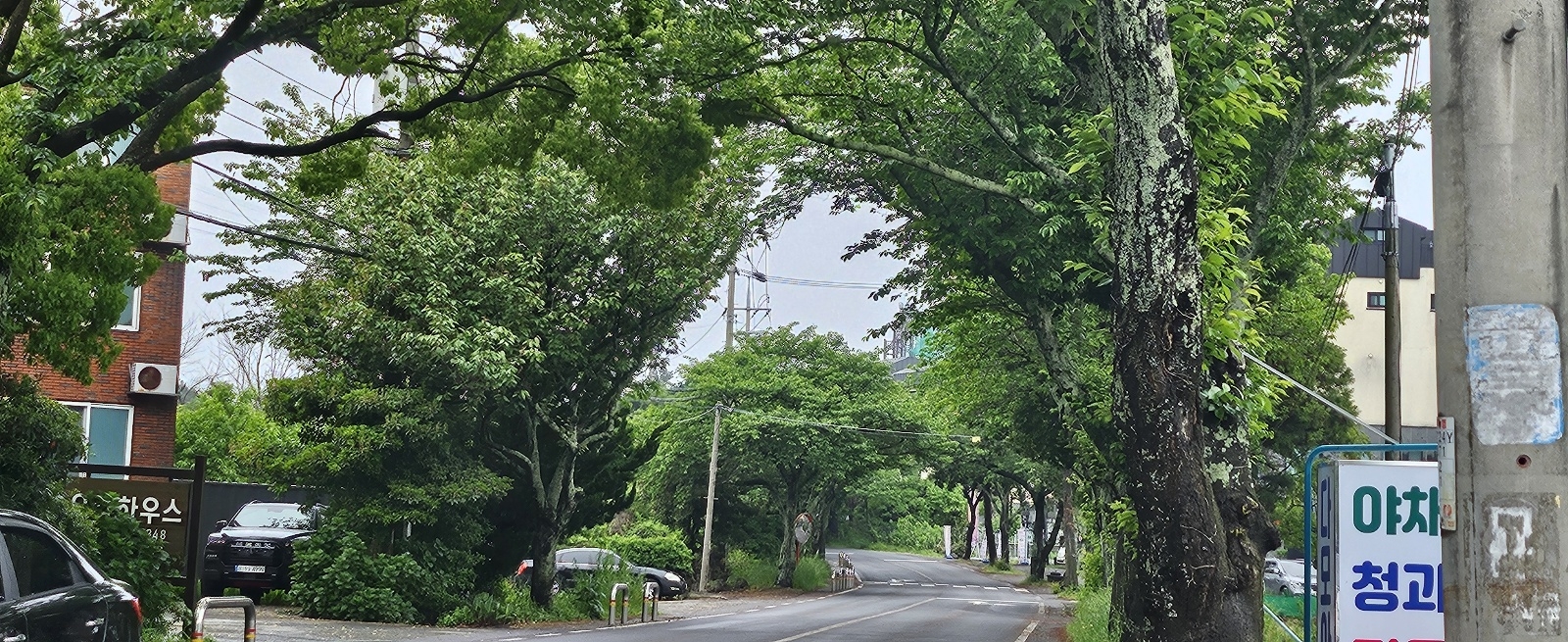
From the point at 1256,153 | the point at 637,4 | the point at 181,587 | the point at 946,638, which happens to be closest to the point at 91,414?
the point at 181,587

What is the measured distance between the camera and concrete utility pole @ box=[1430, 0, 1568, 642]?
3.75 metres

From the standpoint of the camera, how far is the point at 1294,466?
3366 cm

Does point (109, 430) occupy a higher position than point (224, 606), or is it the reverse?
point (109, 430)

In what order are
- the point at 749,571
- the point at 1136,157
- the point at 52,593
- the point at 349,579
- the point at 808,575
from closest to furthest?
the point at 52,593 < the point at 1136,157 < the point at 349,579 < the point at 749,571 < the point at 808,575

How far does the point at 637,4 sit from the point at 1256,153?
26.8ft

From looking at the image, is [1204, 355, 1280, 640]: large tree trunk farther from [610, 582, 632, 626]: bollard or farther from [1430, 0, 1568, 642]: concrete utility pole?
[610, 582, 632, 626]: bollard

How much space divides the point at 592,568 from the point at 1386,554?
91.6 feet

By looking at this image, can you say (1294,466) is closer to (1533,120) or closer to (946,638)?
(946,638)

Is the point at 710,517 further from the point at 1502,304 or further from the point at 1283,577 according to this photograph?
the point at 1502,304

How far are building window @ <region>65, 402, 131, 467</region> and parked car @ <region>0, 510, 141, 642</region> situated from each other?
66.5 feet

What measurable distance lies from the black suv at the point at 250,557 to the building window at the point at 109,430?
3.58 metres

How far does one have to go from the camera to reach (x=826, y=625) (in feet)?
93.9

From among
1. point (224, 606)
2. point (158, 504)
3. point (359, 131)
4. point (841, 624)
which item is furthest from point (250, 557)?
point (224, 606)

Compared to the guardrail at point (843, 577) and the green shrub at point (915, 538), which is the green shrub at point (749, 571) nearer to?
the guardrail at point (843, 577)
